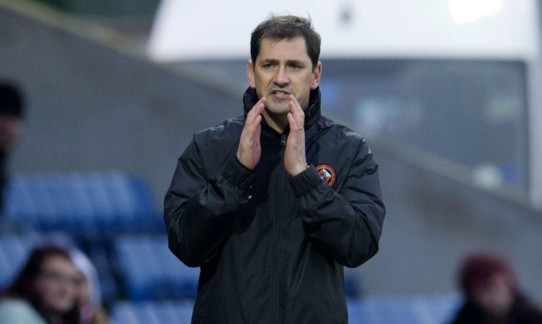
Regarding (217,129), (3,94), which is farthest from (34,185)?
(217,129)

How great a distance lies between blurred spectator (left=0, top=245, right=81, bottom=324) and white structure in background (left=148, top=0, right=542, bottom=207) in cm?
304

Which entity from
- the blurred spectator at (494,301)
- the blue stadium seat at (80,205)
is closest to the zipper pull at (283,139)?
the blurred spectator at (494,301)

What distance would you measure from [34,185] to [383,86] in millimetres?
2952

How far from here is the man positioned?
2.76m

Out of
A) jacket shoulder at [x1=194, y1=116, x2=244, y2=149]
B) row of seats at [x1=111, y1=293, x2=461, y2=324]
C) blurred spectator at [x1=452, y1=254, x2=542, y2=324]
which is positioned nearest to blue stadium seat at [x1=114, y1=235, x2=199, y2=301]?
row of seats at [x1=111, y1=293, x2=461, y2=324]

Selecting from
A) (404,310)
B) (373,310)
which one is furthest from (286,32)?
(404,310)

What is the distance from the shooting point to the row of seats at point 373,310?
7.29m

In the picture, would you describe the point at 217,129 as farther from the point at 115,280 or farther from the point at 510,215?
the point at 510,215

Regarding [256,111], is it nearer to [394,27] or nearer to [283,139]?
[283,139]

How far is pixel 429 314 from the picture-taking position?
27.8 feet

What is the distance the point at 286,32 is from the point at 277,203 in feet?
A: 1.43

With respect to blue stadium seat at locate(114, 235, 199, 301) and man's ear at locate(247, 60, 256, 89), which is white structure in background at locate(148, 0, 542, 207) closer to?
blue stadium seat at locate(114, 235, 199, 301)

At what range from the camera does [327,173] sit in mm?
2900

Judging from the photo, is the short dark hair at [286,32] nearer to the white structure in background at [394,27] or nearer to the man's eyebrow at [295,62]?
the man's eyebrow at [295,62]
